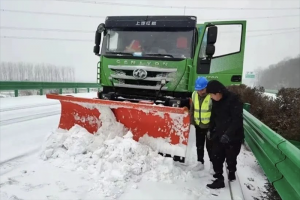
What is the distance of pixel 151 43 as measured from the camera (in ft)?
18.2

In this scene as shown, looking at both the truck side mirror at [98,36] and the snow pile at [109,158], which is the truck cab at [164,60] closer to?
the truck side mirror at [98,36]

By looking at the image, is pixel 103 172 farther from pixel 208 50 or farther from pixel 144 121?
pixel 208 50

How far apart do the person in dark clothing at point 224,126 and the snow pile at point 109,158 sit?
0.50m

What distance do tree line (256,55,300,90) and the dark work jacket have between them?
6778cm

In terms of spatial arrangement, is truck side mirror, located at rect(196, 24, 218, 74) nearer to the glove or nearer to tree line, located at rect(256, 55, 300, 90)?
the glove

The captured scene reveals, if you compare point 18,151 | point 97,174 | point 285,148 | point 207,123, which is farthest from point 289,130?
point 18,151

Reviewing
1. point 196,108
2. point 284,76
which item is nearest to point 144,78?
point 196,108

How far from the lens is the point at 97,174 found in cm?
332

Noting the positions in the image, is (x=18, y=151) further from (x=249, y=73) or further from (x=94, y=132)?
(x=249, y=73)

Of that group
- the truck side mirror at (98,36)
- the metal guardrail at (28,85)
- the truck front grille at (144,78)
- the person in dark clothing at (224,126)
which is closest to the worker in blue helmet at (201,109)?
the person in dark clothing at (224,126)

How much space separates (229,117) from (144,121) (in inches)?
56.4

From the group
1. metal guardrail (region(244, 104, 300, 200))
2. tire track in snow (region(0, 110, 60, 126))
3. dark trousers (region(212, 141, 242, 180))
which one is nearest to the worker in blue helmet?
dark trousers (region(212, 141, 242, 180))

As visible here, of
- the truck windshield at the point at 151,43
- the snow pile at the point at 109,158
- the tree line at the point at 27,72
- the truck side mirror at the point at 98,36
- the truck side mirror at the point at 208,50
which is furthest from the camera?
the tree line at the point at 27,72

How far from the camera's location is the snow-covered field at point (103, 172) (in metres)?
2.94
